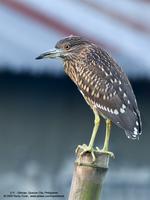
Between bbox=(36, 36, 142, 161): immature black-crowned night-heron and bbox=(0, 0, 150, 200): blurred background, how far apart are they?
1.48 metres

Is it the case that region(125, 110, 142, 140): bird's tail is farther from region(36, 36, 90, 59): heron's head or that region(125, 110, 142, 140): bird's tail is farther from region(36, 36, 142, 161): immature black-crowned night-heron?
region(36, 36, 90, 59): heron's head

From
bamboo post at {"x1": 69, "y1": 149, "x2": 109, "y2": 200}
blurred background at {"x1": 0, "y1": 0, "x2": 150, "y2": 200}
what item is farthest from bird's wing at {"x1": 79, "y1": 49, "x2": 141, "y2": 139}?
blurred background at {"x1": 0, "y1": 0, "x2": 150, "y2": 200}

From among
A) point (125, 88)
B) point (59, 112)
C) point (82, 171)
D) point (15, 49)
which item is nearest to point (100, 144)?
point (59, 112)

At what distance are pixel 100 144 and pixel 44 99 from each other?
42 cm

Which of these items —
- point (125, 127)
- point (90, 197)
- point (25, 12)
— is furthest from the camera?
point (25, 12)

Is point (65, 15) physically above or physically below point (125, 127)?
above

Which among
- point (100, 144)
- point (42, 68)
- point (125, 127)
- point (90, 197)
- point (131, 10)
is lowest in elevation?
point (90, 197)

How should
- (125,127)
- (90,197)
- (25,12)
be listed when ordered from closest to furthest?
(90,197)
(125,127)
(25,12)

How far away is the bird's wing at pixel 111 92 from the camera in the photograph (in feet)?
12.9

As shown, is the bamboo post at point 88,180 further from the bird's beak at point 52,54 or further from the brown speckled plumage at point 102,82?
the bird's beak at point 52,54

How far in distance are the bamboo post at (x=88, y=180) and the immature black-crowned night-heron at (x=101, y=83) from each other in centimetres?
47

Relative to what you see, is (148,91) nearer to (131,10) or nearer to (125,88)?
(131,10)

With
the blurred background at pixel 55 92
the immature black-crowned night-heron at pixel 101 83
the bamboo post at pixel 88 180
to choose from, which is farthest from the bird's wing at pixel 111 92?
the blurred background at pixel 55 92

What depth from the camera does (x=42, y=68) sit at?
19.0 ft
